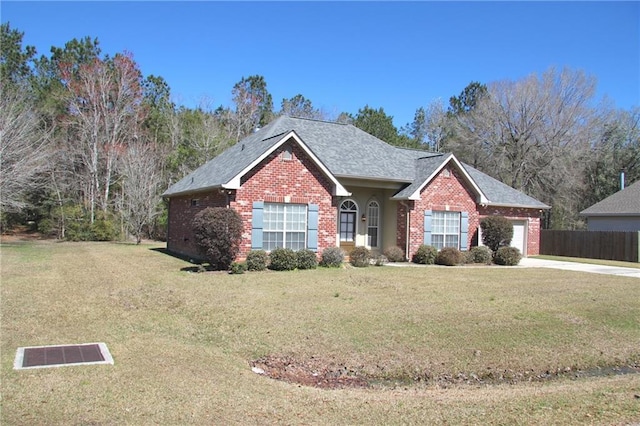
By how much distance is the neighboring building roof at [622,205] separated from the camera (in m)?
31.8

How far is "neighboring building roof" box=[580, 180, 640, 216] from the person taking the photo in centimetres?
3175

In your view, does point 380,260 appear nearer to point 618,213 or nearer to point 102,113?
point 618,213

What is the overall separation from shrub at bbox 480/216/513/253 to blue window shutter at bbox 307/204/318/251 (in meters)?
9.18

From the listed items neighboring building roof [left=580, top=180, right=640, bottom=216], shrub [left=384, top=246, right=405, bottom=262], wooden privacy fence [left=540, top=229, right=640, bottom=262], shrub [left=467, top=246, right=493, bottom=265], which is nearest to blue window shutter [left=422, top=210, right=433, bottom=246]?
shrub [left=384, top=246, right=405, bottom=262]

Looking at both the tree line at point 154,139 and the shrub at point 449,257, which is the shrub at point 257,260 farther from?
the tree line at point 154,139

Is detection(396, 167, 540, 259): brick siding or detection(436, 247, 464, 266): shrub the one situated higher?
detection(396, 167, 540, 259): brick siding

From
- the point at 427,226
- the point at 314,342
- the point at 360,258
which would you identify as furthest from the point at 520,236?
the point at 314,342

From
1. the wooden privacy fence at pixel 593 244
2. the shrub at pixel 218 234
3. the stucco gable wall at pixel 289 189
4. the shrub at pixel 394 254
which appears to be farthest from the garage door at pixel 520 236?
the shrub at pixel 218 234

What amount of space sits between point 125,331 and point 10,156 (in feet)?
70.8

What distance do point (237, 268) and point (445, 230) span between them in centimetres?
1063

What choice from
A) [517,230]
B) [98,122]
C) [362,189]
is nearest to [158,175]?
[98,122]

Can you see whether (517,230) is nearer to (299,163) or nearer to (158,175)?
(299,163)

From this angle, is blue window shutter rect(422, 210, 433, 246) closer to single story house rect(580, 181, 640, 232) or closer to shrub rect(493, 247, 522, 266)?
shrub rect(493, 247, 522, 266)

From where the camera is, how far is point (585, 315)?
38.3 feet
